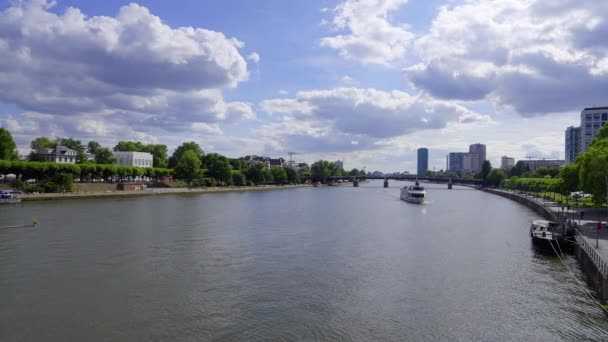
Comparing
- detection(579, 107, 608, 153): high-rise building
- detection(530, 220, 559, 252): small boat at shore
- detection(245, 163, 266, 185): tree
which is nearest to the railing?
detection(530, 220, 559, 252): small boat at shore

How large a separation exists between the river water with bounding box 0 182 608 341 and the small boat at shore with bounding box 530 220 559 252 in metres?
Answer: 1.51

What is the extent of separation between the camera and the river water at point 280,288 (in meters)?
18.1

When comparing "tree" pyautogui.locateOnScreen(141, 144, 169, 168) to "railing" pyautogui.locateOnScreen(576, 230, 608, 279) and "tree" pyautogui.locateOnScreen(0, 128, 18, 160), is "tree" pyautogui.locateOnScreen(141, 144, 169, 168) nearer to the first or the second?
"tree" pyautogui.locateOnScreen(0, 128, 18, 160)

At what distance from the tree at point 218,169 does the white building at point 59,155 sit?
36407 mm

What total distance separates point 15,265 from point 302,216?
3590 cm

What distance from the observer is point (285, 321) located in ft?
61.9

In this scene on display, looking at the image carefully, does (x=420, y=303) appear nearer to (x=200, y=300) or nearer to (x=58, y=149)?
(x=200, y=300)

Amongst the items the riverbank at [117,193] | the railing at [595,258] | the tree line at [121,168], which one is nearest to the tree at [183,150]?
the tree line at [121,168]

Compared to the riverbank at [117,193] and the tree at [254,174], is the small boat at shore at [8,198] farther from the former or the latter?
the tree at [254,174]

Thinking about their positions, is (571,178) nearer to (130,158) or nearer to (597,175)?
(597,175)

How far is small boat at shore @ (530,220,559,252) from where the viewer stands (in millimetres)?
35312

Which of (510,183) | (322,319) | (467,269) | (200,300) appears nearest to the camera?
(322,319)

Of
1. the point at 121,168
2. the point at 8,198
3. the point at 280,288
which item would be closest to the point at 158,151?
the point at 121,168

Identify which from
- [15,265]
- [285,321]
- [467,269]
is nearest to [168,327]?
[285,321]
